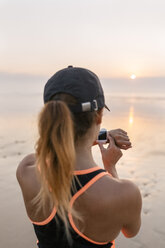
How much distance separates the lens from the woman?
1015 millimetres

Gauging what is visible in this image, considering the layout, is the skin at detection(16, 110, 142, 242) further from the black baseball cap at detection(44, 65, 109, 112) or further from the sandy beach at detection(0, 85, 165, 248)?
the sandy beach at detection(0, 85, 165, 248)

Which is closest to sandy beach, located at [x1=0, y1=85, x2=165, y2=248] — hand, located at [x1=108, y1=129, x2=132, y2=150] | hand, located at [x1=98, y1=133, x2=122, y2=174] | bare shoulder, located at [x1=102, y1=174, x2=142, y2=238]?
hand, located at [x1=108, y1=129, x2=132, y2=150]

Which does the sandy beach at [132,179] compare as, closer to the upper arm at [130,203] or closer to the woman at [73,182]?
the woman at [73,182]

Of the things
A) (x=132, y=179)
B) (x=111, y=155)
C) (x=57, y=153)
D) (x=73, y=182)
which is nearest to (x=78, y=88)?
(x=57, y=153)

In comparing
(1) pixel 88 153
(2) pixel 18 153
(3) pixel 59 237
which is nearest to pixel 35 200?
(3) pixel 59 237

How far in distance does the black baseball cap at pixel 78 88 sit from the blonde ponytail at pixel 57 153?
99mm

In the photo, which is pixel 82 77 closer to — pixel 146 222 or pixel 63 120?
pixel 63 120

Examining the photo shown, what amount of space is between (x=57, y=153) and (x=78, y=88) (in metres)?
0.35

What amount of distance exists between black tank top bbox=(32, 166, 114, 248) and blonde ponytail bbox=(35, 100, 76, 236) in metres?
0.05

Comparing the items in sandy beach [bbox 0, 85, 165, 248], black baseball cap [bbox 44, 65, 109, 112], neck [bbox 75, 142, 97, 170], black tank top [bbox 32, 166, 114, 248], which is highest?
black baseball cap [bbox 44, 65, 109, 112]

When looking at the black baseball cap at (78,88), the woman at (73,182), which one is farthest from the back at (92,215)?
the black baseball cap at (78,88)

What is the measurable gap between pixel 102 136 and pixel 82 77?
1.89 ft

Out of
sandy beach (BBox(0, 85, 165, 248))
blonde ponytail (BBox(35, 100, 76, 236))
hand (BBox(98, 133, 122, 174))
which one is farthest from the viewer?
sandy beach (BBox(0, 85, 165, 248))

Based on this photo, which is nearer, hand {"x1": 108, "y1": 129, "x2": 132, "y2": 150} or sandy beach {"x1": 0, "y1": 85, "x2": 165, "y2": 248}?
hand {"x1": 108, "y1": 129, "x2": 132, "y2": 150}
